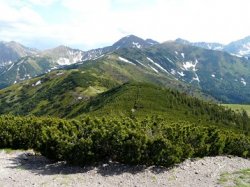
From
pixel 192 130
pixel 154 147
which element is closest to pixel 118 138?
pixel 154 147

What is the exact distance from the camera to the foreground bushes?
46656 millimetres

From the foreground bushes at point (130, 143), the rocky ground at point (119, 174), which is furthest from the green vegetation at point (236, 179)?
the foreground bushes at point (130, 143)

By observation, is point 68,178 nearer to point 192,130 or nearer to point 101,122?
point 101,122

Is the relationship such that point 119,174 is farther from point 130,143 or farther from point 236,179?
point 236,179

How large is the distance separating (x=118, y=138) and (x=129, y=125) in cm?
551

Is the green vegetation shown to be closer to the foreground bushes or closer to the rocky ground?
the rocky ground

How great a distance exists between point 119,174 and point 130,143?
4315 mm

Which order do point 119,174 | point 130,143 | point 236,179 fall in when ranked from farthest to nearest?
point 130,143 → point 119,174 → point 236,179

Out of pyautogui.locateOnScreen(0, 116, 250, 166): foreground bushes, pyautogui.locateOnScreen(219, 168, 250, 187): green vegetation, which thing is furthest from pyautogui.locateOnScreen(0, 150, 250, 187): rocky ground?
pyautogui.locateOnScreen(0, 116, 250, 166): foreground bushes

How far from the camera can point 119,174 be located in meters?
44.7

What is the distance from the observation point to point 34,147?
59656 mm

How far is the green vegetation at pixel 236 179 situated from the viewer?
40.1 meters

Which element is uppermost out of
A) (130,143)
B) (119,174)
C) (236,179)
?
(130,143)

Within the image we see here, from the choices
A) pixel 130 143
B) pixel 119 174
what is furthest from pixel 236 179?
pixel 119 174
